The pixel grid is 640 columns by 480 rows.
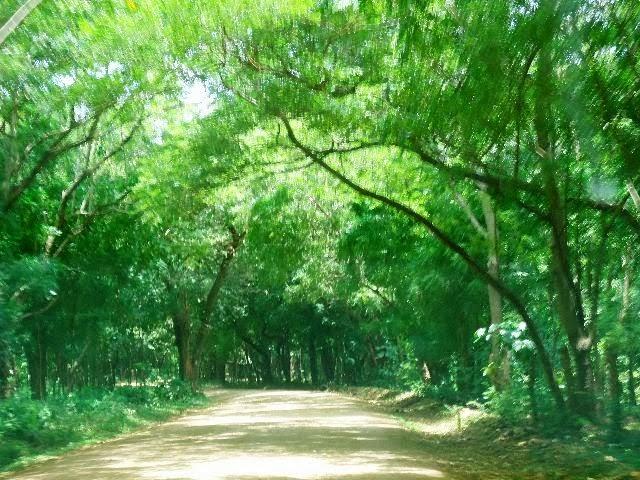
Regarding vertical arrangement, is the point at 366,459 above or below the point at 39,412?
below

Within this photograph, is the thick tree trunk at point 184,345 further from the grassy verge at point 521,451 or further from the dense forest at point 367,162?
the grassy verge at point 521,451

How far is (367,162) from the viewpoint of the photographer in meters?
14.3

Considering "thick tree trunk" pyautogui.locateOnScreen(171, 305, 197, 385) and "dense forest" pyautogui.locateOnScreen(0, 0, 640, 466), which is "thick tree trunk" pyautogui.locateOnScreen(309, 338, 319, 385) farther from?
"dense forest" pyautogui.locateOnScreen(0, 0, 640, 466)

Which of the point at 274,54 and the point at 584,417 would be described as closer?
the point at 274,54

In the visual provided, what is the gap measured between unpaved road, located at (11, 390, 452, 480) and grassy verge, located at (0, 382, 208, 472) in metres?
0.61

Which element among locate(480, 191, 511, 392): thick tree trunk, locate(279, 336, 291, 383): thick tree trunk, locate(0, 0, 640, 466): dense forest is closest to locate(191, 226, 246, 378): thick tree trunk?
locate(0, 0, 640, 466): dense forest

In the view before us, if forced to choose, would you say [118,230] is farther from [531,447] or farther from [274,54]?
[531,447]

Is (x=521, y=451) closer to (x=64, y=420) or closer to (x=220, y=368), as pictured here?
(x=64, y=420)

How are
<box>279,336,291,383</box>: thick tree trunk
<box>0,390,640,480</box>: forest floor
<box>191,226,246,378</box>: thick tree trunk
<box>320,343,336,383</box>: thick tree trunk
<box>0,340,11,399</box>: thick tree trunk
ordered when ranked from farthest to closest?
<box>279,336,291,383</box>: thick tree trunk
<box>320,343,336,383</box>: thick tree trunk
<box>191,226,246,378</box>: thick tree trunk
<box>0,340,11,399</box>: thick tree trunk
<box>0,390,640,480</box>: forest floor

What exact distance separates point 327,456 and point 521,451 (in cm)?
327

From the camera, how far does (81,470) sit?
1027cm

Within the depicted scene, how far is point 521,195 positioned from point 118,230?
1318 centimetres

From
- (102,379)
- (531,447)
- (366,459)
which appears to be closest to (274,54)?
(366,459)

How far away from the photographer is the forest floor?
9.48m
